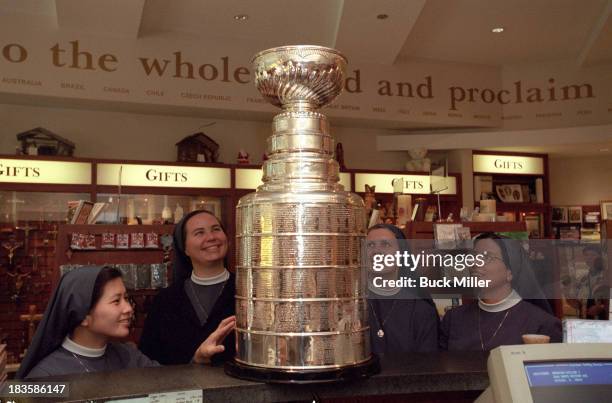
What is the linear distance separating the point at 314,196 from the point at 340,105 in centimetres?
574

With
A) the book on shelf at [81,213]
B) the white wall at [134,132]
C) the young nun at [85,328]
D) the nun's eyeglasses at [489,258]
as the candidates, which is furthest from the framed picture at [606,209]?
the young nun at [85,328]

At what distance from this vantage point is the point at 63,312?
5.84ft

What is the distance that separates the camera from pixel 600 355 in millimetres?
852

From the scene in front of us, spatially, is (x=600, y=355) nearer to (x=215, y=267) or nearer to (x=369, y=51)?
(x=215, y=267)

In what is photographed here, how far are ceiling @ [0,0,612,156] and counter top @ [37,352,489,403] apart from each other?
4.73 m

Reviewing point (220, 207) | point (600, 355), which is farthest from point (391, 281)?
point (220, 207)

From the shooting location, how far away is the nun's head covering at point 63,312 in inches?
66.9

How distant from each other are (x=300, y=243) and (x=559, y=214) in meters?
8.11

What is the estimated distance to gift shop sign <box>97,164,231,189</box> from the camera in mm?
6012

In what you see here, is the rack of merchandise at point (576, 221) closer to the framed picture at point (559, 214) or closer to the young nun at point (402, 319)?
the framed picture at point (559, 214)

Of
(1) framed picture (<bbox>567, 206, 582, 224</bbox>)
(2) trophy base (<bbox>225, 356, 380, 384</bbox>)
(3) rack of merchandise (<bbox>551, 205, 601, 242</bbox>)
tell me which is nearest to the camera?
(2) trophy base (<bbox>225, 356, 380, 384</bbox>)

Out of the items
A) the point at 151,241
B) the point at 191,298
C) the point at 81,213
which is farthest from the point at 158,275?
the point at 191,298

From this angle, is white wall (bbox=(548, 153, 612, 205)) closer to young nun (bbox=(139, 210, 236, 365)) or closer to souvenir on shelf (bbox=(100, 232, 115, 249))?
souvenir on shelf (bbox=(100, 232, 115, 249))

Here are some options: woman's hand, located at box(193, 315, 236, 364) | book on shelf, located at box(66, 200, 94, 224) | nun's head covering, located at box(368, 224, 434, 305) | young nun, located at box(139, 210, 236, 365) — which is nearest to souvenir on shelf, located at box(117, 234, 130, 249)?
book on shelf, located at box(66, 200, 94, 224)
